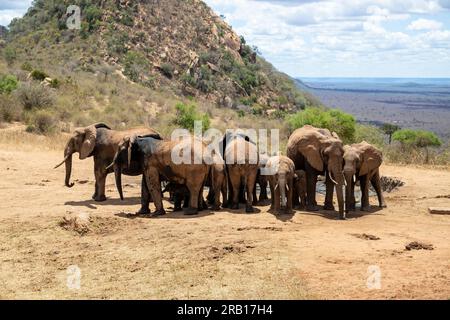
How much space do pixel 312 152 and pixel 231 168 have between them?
1.66 m

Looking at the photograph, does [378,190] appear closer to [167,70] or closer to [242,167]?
[242,167]

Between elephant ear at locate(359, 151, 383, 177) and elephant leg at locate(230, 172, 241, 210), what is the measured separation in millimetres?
2566

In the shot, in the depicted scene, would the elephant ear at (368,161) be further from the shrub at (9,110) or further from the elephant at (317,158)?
the shrub at (9,110)

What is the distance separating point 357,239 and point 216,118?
27153 millimetres

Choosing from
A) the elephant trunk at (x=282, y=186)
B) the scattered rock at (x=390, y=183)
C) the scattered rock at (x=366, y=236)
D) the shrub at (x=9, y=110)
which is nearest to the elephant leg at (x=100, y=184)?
the elephant trunk at (x=282, y=186)

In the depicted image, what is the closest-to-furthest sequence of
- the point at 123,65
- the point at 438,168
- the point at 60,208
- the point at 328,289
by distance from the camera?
the point at 328,289 → the point at 60,208 → the point at 438,168 → the point at 123,65

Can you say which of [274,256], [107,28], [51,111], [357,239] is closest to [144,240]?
[274,256]

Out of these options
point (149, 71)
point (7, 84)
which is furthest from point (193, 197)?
point (149, 71)

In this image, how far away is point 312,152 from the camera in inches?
500

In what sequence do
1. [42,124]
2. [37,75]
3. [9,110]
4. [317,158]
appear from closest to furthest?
[317,158]
[42,124]
[9,110]
[37,75]

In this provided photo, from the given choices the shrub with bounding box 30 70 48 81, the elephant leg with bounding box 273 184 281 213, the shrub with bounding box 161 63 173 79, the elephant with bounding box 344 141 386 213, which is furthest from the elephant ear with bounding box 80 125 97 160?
the shrub with bounding box 161 63 173 79

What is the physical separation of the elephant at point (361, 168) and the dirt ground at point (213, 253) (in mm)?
502

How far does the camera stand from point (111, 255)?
29.8 feet

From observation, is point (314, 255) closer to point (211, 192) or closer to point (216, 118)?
point (211, 192)
